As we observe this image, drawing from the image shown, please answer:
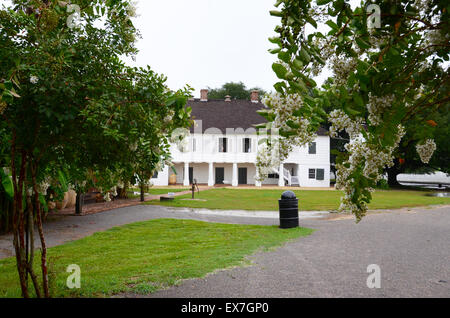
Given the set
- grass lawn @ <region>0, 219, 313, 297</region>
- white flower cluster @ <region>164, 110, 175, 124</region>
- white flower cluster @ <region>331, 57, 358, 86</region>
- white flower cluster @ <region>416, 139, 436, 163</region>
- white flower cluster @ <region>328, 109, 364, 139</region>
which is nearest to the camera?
white flower cluster @ <region>331, 57, 358, 86</region>

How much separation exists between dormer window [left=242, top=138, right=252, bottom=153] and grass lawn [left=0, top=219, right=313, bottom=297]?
2638cm

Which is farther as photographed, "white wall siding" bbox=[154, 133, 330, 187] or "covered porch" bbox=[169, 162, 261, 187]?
"covered porch" bbox=[169, 162, 261, 187]

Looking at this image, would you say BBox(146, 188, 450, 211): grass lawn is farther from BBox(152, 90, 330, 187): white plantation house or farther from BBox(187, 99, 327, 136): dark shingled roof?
BBox(187, 99, 327, 136): dark shingled roof

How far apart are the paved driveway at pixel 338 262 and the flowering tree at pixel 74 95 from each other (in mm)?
2578

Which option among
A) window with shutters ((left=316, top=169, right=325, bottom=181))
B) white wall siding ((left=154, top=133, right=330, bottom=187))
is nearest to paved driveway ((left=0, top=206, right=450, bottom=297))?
white wall siding ((left=154, top=133, right=330, bottom=187))

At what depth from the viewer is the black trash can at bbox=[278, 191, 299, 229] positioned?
11.8 meters

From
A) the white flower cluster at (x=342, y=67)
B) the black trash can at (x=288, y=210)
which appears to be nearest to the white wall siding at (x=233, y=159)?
the black trash can at (x=288, y=210)

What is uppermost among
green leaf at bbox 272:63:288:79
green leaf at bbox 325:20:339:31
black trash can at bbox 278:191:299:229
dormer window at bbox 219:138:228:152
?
dormer window at bbox 219:138:228:152

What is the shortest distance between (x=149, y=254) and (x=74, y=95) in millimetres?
5261

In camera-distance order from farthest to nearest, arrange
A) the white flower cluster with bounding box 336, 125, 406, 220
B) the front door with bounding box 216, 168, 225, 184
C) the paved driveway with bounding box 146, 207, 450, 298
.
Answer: the front door with bounding box 216, 168, 225, 184
the paved driveway with bounding box 146, 207, 450, 298
the white flower cluster with bounding box 336, 125, 406, 220

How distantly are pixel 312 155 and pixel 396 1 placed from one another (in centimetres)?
3819
